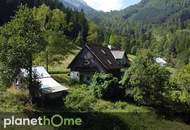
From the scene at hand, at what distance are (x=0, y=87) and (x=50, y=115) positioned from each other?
25.0 ft

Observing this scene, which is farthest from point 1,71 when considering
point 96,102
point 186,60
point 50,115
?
point 186,60

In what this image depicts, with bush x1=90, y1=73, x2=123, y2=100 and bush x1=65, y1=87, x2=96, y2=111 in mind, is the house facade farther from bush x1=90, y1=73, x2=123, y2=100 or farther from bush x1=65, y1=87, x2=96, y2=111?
bush x1=65, y1=87, x2=96, y2=111

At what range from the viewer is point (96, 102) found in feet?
161

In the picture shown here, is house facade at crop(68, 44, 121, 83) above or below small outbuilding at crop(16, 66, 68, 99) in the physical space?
above

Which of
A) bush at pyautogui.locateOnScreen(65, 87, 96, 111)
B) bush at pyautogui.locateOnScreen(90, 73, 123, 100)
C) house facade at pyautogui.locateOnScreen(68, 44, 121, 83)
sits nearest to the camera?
bush at pyautogui.locateOnScreen(65, 87, 96, 111)

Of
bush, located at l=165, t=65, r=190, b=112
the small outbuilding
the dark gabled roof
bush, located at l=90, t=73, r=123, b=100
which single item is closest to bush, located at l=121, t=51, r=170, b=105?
bush, located at l=90, t=73, r=123, b=100

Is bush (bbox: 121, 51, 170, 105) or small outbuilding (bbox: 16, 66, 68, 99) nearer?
small outbuilding (bbox: 16, 66, 68, 99)

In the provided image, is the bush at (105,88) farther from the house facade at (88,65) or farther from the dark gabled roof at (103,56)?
the dark gabled roof at (103,56)

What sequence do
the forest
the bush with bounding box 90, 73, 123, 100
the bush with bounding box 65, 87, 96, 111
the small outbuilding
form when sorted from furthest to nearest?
the bush with bounding box 90, 73, 123, 100 < the small outbuilding < the bush with bounding box 65, 87, 96, 111 < the forest

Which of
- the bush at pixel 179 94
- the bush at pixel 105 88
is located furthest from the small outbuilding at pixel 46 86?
the bush at pixel 179 94

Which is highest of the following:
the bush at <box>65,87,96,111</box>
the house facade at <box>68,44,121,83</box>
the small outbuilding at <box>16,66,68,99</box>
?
the house facade at <box>68,44,121,83</box>

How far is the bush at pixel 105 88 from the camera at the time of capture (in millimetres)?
51438

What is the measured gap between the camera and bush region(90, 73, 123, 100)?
5144 centimetres

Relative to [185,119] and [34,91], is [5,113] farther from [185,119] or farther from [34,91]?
[185,119]
